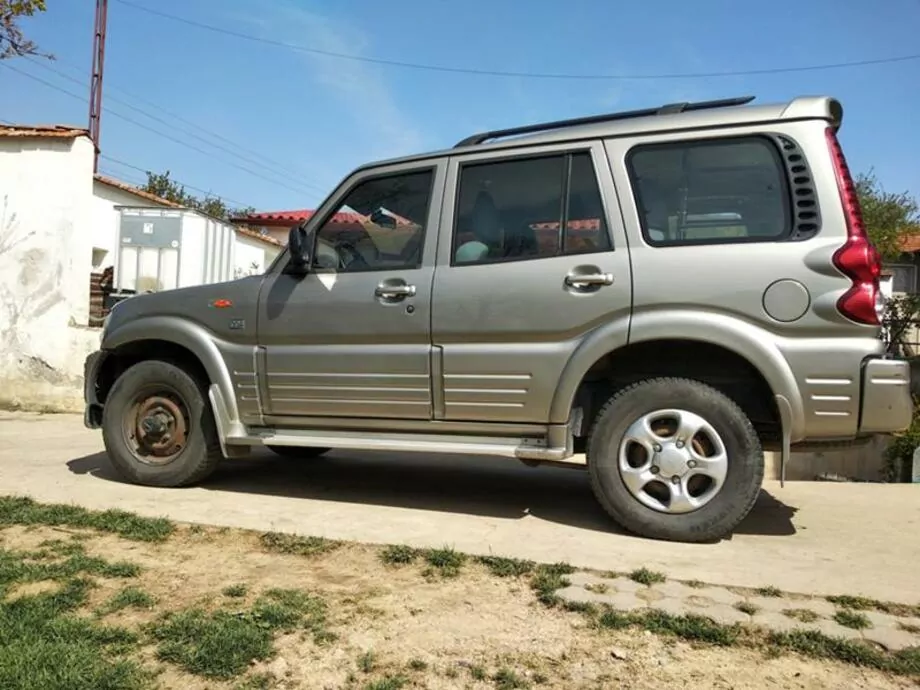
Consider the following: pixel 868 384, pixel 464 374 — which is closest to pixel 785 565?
pixel 868 384

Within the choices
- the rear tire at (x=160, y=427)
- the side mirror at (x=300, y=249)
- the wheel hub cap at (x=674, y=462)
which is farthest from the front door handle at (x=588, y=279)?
the rear tire at (x=160, y=427)

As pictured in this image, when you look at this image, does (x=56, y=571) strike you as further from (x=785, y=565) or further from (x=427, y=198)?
(x=785, y=565)

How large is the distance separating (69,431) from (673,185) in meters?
6.68

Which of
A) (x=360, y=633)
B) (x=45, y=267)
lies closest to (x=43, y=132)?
(x=45, y=267)

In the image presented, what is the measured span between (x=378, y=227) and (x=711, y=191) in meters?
1.99

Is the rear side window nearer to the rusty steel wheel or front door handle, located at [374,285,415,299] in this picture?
front door handle, located at [374,285,415,299]

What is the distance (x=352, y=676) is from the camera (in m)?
2.37

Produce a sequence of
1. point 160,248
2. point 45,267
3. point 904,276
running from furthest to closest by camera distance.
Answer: point 904,276
point 160,248
point 45,267

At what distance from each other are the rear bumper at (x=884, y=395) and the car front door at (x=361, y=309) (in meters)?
2.23

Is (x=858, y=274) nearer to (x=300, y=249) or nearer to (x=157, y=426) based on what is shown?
(x=300, y=249)

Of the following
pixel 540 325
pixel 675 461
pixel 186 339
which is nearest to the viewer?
pixel 675 461

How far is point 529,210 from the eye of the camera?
421 centimetres

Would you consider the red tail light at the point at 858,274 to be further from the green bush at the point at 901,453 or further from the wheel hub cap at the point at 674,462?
the green bush at the point at 901,453

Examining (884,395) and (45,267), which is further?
(45,267)
